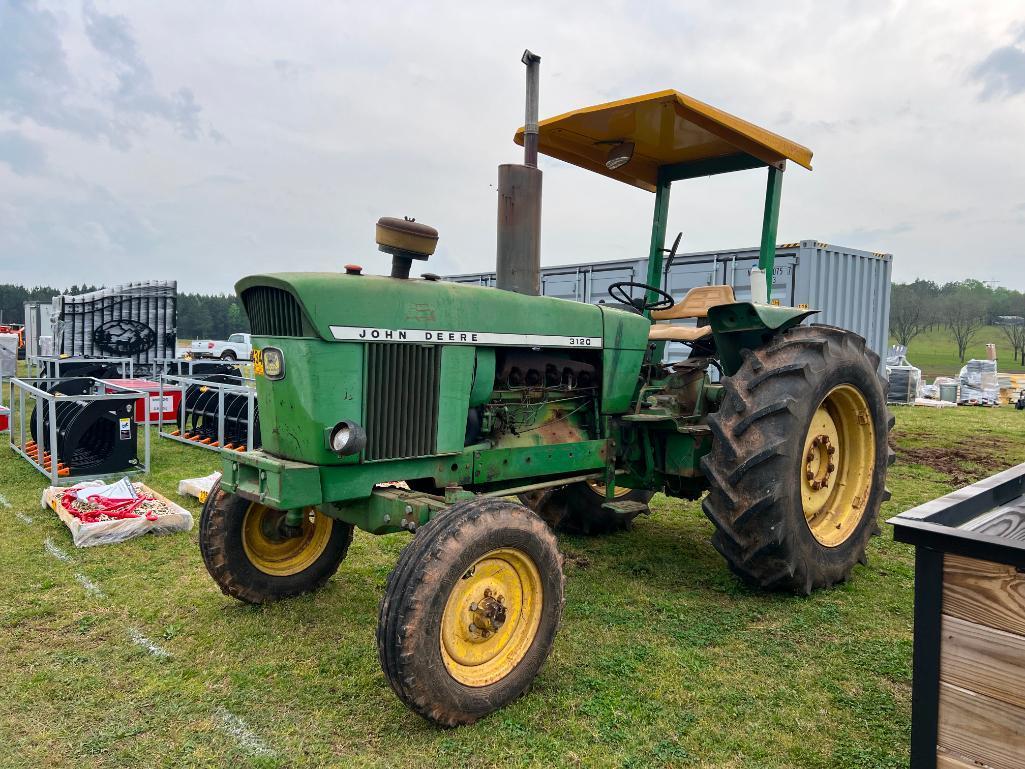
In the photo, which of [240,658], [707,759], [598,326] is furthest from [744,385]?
[240,658]

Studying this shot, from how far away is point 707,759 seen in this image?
Result: 7.90 feet

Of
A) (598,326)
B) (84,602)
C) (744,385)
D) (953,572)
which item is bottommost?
(84,602)

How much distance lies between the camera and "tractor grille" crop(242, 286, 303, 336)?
9.44 ft

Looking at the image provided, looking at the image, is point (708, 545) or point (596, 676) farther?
point (708, 545)

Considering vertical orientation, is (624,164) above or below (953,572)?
above

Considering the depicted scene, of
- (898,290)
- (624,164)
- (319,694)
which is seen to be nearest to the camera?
(319,694)

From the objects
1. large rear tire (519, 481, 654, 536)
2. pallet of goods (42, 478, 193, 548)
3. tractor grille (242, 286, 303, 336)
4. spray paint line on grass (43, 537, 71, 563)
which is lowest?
spray paint line on grass (43, 537, 71, 563)

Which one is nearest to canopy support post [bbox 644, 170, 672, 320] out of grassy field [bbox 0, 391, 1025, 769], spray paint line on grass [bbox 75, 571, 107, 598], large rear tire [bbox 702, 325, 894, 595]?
large rear tire [bbox 702, 325, 894, 595]

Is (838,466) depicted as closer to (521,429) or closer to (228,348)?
(521,429)

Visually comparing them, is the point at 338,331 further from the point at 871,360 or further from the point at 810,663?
the point at 871,360

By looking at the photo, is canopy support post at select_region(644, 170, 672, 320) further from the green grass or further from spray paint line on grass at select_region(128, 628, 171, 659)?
the green grass

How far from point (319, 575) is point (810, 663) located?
2.49 meters

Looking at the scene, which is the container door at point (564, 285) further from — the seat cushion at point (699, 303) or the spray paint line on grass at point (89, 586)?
the spray paint line on grass at point (89, 586)

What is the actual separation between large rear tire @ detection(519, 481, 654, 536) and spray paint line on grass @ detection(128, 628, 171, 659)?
243 cm
